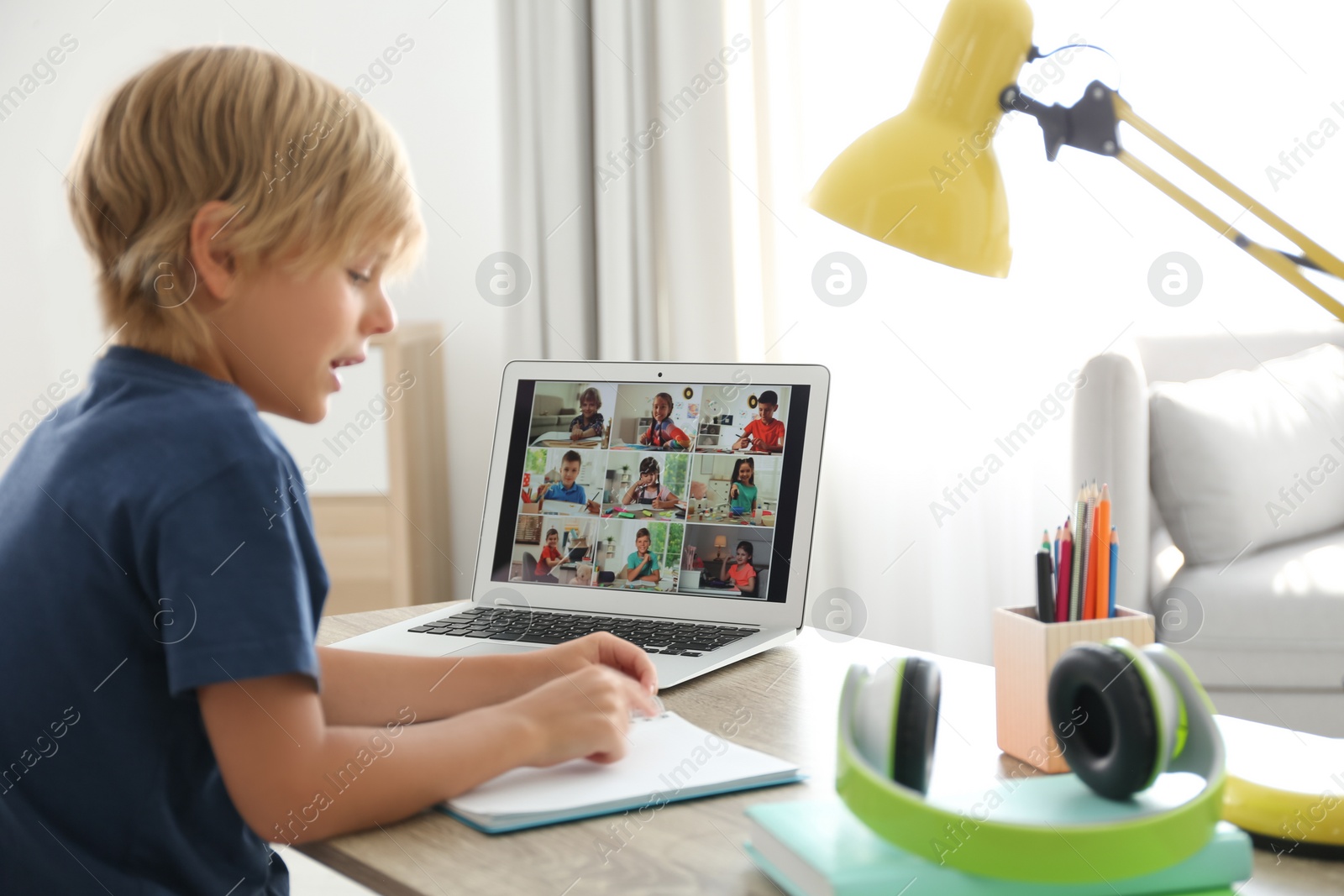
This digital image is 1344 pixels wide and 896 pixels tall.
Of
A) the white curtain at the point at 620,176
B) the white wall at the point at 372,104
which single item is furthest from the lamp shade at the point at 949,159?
the white wall at the point at 372,104

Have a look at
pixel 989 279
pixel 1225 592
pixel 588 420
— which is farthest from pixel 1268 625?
pixel 588 420

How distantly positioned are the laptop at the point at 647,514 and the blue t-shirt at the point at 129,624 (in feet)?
1.12

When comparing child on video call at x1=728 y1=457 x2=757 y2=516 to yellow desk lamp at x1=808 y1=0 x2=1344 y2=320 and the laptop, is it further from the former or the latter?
yellow desk lamp at x1=808 y1=0 x2=1344 y2=320

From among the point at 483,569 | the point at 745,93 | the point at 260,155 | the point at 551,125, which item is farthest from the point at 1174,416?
the point at 260,155

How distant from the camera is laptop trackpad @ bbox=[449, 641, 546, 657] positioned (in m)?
0.94

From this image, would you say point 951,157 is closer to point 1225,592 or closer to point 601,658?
point 601,658

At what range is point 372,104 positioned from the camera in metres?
2.62

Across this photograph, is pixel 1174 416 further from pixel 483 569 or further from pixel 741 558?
pixel 483 569

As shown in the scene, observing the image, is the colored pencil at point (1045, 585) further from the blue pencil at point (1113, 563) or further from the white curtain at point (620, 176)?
the white curtain at point (620, 176)

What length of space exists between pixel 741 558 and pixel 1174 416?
114 cm

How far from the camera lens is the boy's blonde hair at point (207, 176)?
671 mm

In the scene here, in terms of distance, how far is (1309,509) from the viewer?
1898 millimetres

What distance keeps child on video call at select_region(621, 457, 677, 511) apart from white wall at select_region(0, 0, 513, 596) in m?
1.46

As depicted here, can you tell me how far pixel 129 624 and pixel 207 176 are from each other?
0.91 feet
